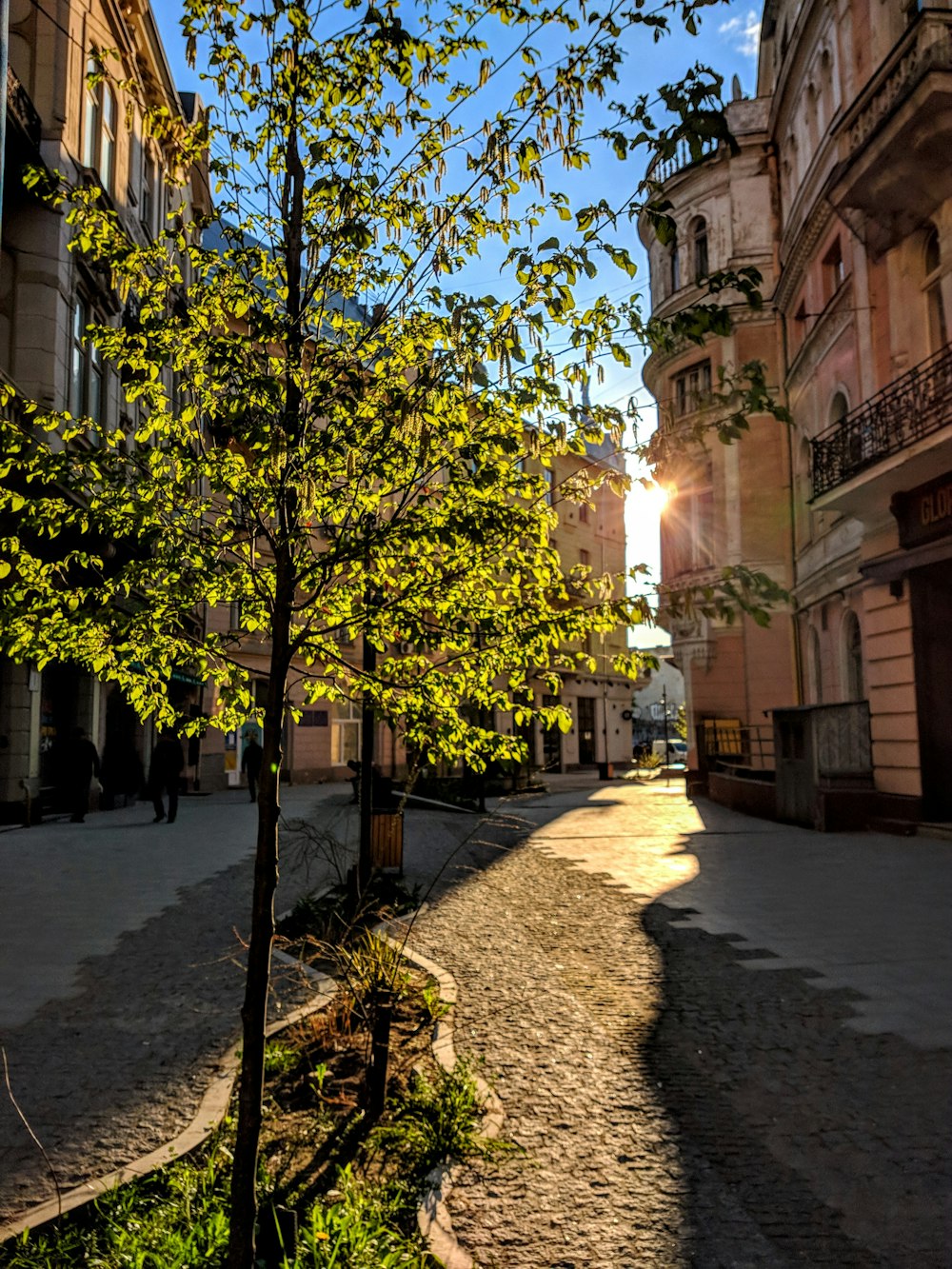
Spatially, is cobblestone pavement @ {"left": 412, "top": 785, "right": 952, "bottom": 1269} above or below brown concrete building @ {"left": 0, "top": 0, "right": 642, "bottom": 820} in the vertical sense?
below

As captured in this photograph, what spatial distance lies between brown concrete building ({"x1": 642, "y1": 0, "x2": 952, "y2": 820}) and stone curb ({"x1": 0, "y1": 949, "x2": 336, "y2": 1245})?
10.7m


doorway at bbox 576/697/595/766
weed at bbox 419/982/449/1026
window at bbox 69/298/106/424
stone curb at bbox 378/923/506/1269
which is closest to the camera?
stone curb at bbox 378/923/506/1269

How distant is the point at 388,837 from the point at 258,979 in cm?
723

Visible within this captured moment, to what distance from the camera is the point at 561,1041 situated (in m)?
5.09

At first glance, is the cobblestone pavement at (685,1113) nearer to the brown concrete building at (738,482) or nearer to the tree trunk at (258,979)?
the tree trunk at (258,979)

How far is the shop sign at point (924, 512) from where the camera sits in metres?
12.7

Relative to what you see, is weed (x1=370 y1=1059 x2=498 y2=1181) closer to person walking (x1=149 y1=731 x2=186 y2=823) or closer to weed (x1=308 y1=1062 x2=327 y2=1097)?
weed (x1=308 y1=1062 x2=327 y2=1097)

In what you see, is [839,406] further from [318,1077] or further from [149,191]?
[149,191]

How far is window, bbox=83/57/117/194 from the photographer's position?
19.0 m

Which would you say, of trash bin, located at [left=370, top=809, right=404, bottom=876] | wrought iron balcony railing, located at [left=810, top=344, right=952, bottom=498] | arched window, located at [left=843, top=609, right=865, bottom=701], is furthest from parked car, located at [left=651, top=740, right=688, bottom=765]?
trash bin, located at [left=370, top=809, right=404, bottom=876]

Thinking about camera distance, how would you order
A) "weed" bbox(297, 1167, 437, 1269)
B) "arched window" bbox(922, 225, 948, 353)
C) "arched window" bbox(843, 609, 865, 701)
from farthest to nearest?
"arched window" bbox(843, 609, 865, 701) → "arched window" bbox(922, 225, 948, 353) → "weed" bbox(297, 1167, 437, 1269)

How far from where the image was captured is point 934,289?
13.8 meters

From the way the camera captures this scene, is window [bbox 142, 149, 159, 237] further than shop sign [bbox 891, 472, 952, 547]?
Yes

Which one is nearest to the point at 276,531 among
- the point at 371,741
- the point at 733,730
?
the point at 371,741
